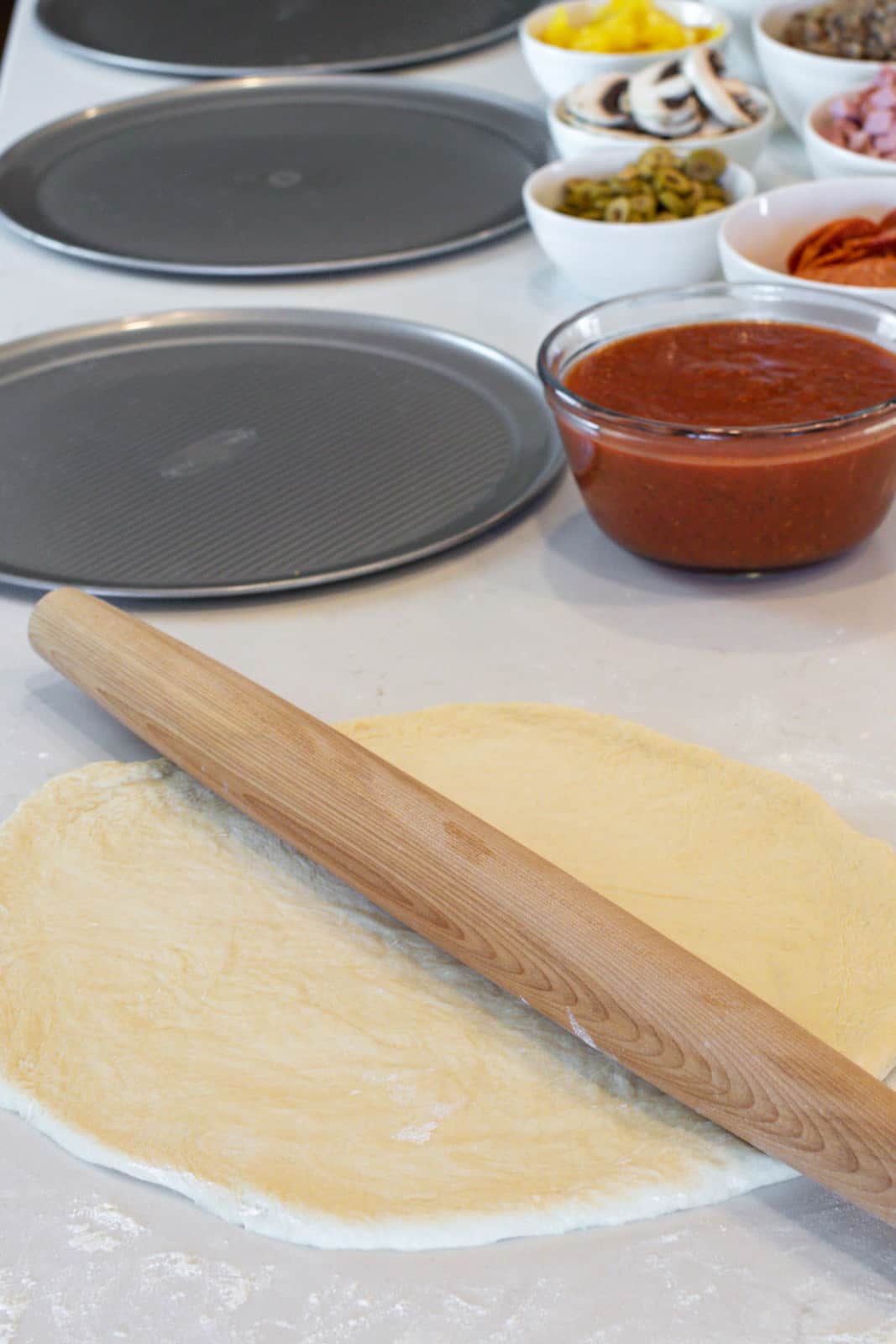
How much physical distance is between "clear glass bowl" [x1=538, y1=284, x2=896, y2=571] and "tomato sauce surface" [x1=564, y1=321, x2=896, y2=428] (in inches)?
1.0

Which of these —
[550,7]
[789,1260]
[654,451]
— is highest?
[550,7]

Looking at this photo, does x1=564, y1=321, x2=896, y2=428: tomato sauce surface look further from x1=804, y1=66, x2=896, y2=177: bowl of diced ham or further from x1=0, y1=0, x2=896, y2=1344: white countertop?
x1=804, y1=66, x2=896, y2=177: bowl of diced ham

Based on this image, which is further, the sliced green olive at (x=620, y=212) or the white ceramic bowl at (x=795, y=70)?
the white ceramic bowl at (x=795, y=70)

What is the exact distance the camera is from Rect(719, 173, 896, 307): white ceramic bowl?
4.61ft

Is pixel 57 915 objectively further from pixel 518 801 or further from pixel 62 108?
pixel 62 108

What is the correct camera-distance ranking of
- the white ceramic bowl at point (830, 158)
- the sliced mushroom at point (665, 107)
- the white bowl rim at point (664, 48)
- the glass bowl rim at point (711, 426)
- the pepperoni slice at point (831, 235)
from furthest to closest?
the white bowl rim at point (664, 48)
the sliced mushroom at point (665, 107)
the white ceramic bowl at point (830, 158)
the pepperoni slice at point (831, 235)
the glass bowl rim at point (711, 426)

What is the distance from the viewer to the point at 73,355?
154cm

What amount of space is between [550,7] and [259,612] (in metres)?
1.16

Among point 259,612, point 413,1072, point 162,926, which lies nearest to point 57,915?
point 162,926

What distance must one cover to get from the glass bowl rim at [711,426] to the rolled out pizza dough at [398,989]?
22cm

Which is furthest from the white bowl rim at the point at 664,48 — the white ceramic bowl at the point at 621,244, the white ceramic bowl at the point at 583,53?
the white ceramic bowl at the point at 621,244

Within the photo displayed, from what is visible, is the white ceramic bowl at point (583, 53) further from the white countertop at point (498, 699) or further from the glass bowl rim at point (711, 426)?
the glass bowl rim at point (711, 426)

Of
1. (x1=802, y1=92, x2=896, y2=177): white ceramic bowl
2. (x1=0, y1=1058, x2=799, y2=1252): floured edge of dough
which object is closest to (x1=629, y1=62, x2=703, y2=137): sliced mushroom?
(x1=802, y1=92, x2=896, y2=177): white ceramic bowl

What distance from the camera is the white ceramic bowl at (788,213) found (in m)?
1.41
